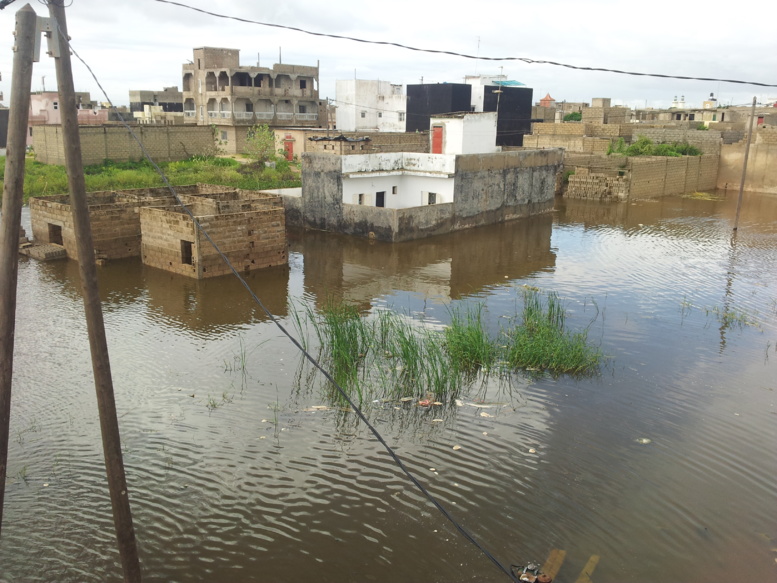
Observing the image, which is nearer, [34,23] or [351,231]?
[34,23]

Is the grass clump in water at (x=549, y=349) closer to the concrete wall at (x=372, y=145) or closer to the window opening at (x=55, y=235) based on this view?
the concrete wall at (x=372, y=145)

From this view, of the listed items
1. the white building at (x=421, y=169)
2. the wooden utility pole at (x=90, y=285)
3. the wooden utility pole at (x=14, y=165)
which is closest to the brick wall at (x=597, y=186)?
the white building at (x=421, y=169)

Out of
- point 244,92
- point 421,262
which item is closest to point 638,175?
point 421,262

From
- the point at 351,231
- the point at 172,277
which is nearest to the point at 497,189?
the point at 351,231

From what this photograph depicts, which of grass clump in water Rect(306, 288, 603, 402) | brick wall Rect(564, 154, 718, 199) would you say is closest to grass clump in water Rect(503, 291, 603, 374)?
grass clump in water Rect(306, 288, 603, 402)

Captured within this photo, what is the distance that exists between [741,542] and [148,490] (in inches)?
281

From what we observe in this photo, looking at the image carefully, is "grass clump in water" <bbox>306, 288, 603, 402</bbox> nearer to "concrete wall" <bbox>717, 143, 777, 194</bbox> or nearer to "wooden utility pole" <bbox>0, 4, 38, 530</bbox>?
"wooden utility pole" <bbox>0, 4, 38, 530</bbox>

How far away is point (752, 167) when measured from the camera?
3834 centimetres

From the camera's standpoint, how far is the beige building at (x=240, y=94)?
5069 centimetres

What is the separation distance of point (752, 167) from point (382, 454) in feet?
121

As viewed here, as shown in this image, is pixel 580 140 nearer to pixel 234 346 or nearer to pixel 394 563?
pixel 234 346

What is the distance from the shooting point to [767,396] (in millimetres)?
11625

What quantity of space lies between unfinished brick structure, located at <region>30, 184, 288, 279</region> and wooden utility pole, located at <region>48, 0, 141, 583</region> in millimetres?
12558

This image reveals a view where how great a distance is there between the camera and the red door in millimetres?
29781
